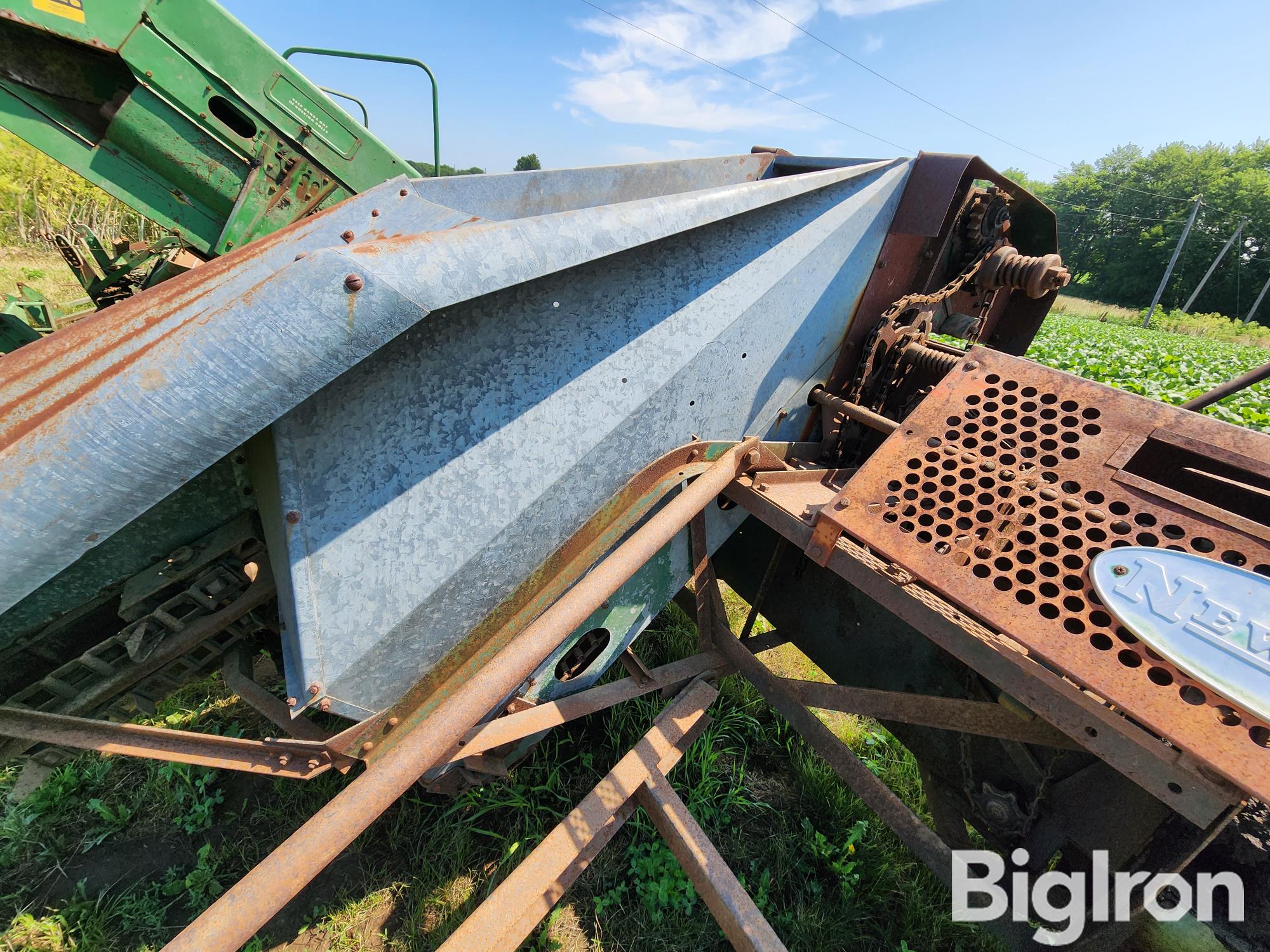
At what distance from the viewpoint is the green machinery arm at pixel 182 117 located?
1.99 metres

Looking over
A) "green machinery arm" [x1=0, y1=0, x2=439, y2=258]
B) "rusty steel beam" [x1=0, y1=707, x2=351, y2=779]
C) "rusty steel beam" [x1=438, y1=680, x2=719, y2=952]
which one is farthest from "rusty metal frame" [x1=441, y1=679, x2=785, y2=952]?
"green machinery arm" [x1=0, y1=0, x2=439, y2=258]

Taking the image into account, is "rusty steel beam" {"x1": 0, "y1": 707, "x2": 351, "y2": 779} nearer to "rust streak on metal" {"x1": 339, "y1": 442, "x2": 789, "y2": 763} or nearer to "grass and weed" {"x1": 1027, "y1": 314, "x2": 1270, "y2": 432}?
"rust streak on metal" {"x1": 339, "y1": 442, "x2": 789, "y2": 763}

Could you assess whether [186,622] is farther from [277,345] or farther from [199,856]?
[199,856]

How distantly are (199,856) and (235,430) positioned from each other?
7.24 feet

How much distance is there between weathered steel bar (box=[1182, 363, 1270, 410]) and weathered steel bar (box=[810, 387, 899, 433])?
806 millimetres

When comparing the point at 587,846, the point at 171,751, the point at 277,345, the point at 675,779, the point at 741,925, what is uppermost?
the point at 277,345

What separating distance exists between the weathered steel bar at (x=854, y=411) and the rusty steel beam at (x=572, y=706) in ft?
3.65

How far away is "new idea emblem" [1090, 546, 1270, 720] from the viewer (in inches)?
37.0

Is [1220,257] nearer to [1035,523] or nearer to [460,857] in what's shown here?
[1035,523]

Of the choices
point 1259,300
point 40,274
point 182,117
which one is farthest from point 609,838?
point 1259,300

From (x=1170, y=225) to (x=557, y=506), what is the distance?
59510 millimetres

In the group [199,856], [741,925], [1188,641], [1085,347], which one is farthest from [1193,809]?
[1085,347]

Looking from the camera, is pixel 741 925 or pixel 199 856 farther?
pixel 199 856

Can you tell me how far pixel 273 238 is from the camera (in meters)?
1.31
